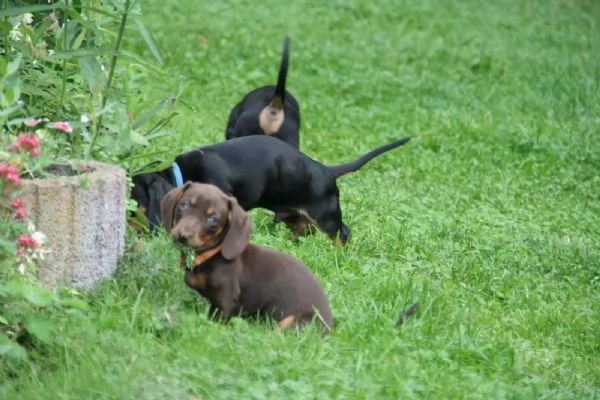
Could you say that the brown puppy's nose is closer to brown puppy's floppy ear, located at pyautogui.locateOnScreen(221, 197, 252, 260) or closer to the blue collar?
brown puppy's floppy ear, located at pyautogui.locateOnScreen(221, 197, 252, 260)

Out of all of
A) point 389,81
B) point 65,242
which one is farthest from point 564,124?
point 65,242

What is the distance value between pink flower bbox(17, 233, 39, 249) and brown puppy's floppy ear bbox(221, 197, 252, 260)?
922mm

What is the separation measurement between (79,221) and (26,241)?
1.57 feet

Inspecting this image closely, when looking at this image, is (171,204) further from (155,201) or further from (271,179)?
(271,179)

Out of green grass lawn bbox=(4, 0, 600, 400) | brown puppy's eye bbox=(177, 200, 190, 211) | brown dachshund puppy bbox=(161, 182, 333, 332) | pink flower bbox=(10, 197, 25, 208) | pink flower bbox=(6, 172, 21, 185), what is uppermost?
pink flower bbox=(6, 172, 21, 185)

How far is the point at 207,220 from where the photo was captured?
18.0 ft

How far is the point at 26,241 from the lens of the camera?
481 centimetres

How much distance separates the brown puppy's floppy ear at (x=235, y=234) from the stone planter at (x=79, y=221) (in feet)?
1.62

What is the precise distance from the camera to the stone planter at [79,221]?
5.15m

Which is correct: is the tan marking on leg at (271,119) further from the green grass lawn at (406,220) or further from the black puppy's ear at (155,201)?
the black puppy's ear at (155,201)

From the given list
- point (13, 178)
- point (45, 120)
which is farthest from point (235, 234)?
point (13, 178)

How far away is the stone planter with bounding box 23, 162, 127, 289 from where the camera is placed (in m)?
5.15

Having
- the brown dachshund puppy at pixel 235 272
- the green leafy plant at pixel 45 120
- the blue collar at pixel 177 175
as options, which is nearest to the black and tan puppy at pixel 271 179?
the blue collar at pixel 177 175

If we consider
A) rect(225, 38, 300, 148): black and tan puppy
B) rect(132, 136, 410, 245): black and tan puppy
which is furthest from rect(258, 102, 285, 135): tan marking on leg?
rect(132, 136, 410, 245): black and tan puppy
